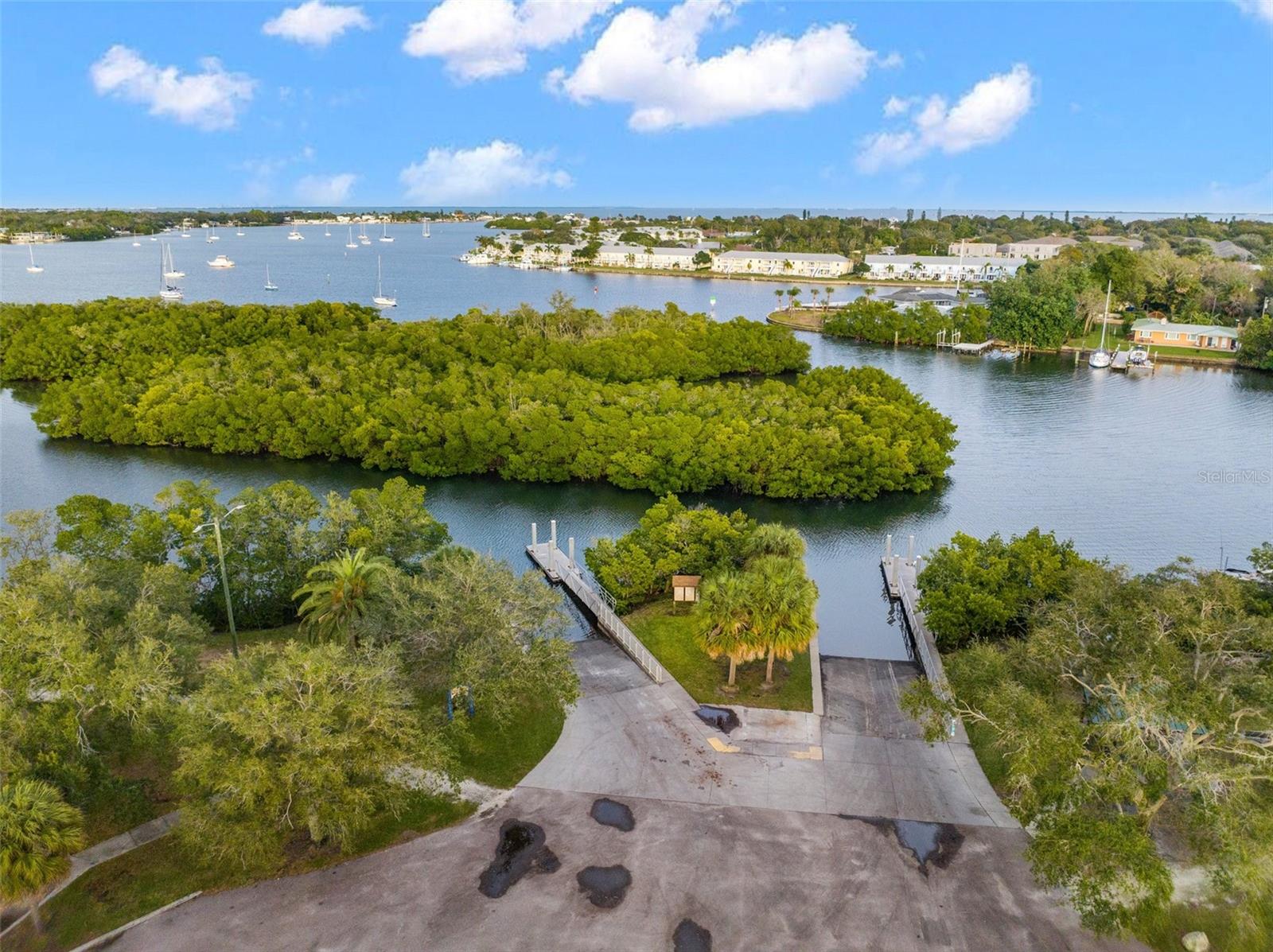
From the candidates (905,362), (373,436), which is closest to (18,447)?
(373,436)

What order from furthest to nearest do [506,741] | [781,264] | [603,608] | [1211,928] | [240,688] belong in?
[781,264]
[603,608]
[506,741]
[240,688]
[1211,928]

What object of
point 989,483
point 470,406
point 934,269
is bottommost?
point 989,483

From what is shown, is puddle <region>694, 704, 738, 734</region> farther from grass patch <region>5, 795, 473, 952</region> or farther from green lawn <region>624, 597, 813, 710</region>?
grass patch <region>5, 795, 473, 952</region>

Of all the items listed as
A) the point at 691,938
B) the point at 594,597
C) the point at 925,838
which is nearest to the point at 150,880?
the point at 691,938

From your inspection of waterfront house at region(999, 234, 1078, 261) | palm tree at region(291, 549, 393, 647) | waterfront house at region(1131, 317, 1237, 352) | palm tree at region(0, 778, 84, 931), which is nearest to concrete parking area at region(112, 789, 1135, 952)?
palm tree at region(0, 778, 84, 931)

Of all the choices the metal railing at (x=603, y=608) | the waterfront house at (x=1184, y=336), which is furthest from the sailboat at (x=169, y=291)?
the waterfront house at (x=1184, y=336)

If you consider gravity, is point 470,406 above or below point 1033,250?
below

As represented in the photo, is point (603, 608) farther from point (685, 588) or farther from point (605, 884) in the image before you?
point (605, 884)
